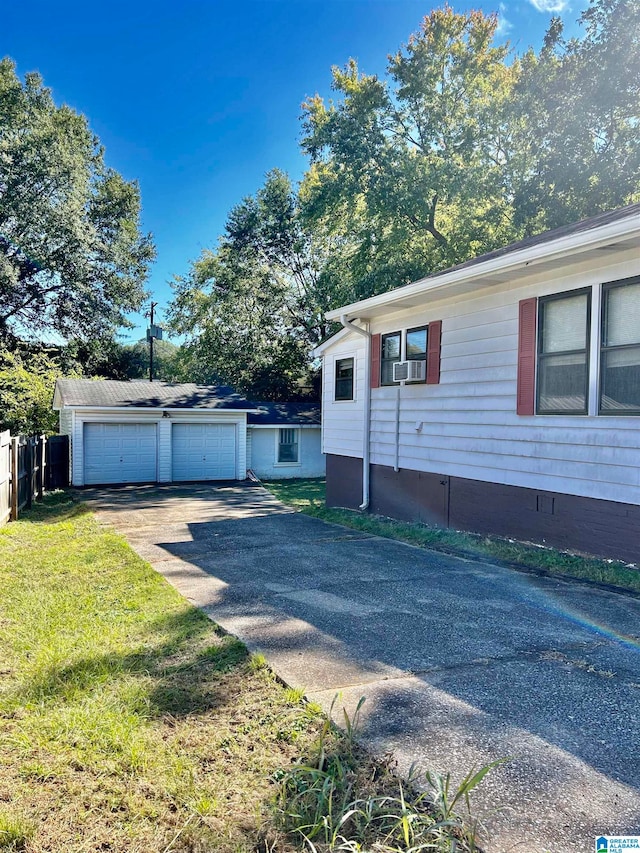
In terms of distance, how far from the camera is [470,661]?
3.46 meters

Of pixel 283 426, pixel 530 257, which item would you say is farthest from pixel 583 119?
pixel 283 426

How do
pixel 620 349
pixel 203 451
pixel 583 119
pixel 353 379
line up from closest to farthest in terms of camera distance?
pixel 620 349 < pixel 353 379 < pixel 583 119 < pixel 203 451

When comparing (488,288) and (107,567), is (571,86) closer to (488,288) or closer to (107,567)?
(488,288)

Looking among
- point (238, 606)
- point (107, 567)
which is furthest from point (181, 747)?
point (107, 567)

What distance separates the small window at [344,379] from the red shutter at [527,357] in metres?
4.60

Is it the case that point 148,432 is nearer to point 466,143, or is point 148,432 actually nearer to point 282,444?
point 282,444

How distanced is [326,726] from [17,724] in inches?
61.7

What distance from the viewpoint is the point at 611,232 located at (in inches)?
208

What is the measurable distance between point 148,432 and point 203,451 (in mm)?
1880

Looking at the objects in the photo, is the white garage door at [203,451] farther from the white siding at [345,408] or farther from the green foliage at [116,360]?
the green foliage at [116,360]

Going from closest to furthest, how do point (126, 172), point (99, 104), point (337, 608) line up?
point (337, 608) < point (99, 104) < point (126, 172)

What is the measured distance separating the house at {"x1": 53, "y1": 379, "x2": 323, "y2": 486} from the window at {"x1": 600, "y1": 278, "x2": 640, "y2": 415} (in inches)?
541

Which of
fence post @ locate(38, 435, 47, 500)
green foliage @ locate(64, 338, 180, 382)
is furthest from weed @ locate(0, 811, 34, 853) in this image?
green foliage @ locate(64, 338, 180, 382)

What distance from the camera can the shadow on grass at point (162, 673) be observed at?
118 inches
